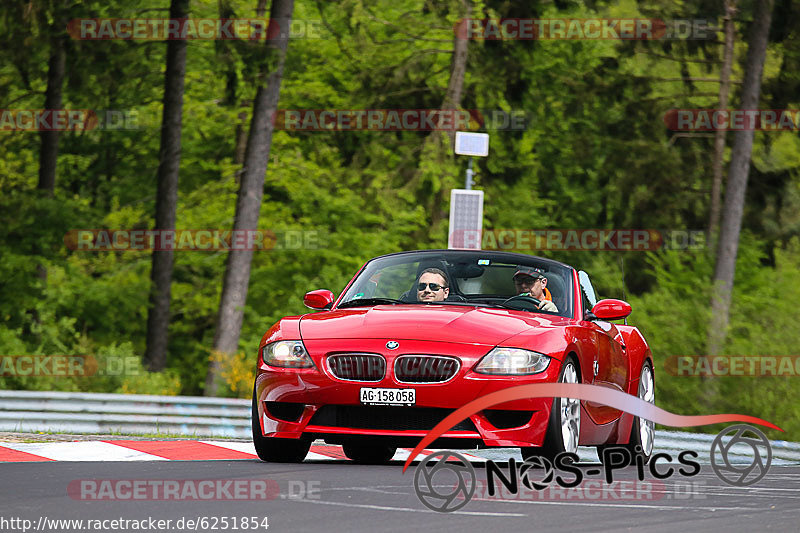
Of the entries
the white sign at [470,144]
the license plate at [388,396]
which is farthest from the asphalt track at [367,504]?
the white sign at [470,144]

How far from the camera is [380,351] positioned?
8.96m

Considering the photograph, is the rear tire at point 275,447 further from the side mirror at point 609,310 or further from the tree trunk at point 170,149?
the tree trunk at point 170,149

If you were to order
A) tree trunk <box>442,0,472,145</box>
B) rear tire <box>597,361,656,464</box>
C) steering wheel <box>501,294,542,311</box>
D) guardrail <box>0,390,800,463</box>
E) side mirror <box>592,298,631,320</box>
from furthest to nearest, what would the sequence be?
1. tree trunk <box>442,0,472,145</box>
2. guardrail <box>0,390,800,463</box>
3. rear tire <box>597,361,656,464</box>
4. side mirror <box>592,298,631,320</box>
5. steering wheel <box>501,294,542,311</box>

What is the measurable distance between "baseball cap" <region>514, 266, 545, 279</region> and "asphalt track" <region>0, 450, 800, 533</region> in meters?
1.92

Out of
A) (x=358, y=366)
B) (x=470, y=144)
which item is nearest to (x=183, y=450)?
(x=358, y=366)

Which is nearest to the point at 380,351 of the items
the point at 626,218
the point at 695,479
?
the point at 695,479

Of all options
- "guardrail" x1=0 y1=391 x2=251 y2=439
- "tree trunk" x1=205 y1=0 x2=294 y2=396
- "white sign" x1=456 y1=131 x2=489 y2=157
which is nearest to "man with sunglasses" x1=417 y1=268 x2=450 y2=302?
"guardrail" x1=0 y1=391 x2=251 y2=439

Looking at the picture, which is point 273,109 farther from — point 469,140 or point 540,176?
point 540,176

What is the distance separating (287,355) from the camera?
30.7ft

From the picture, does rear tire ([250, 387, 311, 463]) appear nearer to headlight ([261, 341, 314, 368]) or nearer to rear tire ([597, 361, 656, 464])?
headlight ([261, 341, 314, 368])

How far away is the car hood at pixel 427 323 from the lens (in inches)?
356

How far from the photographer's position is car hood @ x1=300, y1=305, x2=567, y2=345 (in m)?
9.04

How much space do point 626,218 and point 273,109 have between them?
Result: 49.4 feet

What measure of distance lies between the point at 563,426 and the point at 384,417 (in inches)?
47.7
